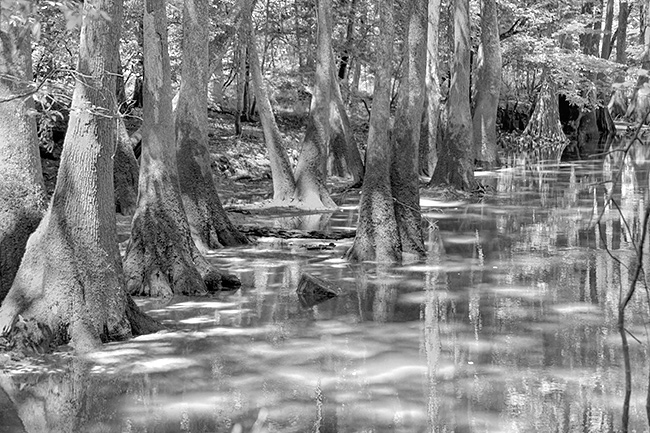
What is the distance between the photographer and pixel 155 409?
7973 mm

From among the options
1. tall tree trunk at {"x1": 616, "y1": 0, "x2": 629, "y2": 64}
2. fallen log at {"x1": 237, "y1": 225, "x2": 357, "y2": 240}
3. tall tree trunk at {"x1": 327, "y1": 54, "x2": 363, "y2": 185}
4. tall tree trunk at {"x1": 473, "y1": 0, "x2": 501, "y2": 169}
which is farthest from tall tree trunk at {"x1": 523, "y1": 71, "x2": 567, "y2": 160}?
fallen log at {"x1": 237, "y1": 225, "x2": 357, "y2": 240}

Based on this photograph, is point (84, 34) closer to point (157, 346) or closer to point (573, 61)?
point (157, 346)

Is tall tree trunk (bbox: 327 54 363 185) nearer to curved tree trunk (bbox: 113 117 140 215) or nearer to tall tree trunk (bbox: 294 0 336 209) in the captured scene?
tall tree trunk (bbox: 294 0 336 209)

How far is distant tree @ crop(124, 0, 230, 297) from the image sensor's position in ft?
40.9

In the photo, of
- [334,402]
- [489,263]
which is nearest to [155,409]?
[334,402]

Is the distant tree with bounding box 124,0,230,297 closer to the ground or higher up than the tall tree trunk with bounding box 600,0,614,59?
closer to the ground

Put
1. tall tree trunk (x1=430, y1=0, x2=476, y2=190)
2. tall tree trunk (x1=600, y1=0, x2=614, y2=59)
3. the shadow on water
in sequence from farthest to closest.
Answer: tall tree trunk (x1=600, y1=0, x2=614, y2=59), tall tree trunk (x1=430, y1=0, x2=476, y2=190), the shadow on water

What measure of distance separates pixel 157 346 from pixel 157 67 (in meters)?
5.05

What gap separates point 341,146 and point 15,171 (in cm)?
1730

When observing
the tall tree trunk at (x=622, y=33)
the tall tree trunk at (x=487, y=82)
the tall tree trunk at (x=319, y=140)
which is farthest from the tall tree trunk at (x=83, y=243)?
the tall tree trunk at (x=622, y=33)

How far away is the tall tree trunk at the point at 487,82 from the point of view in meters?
32.0

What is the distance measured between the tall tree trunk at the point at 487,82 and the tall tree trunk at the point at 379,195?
681 inches

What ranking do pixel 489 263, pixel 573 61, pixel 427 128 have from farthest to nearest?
pixel 573 61 < pixel 427 128 < pixel 489 263

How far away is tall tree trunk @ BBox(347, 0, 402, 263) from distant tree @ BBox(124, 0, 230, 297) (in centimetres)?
294
